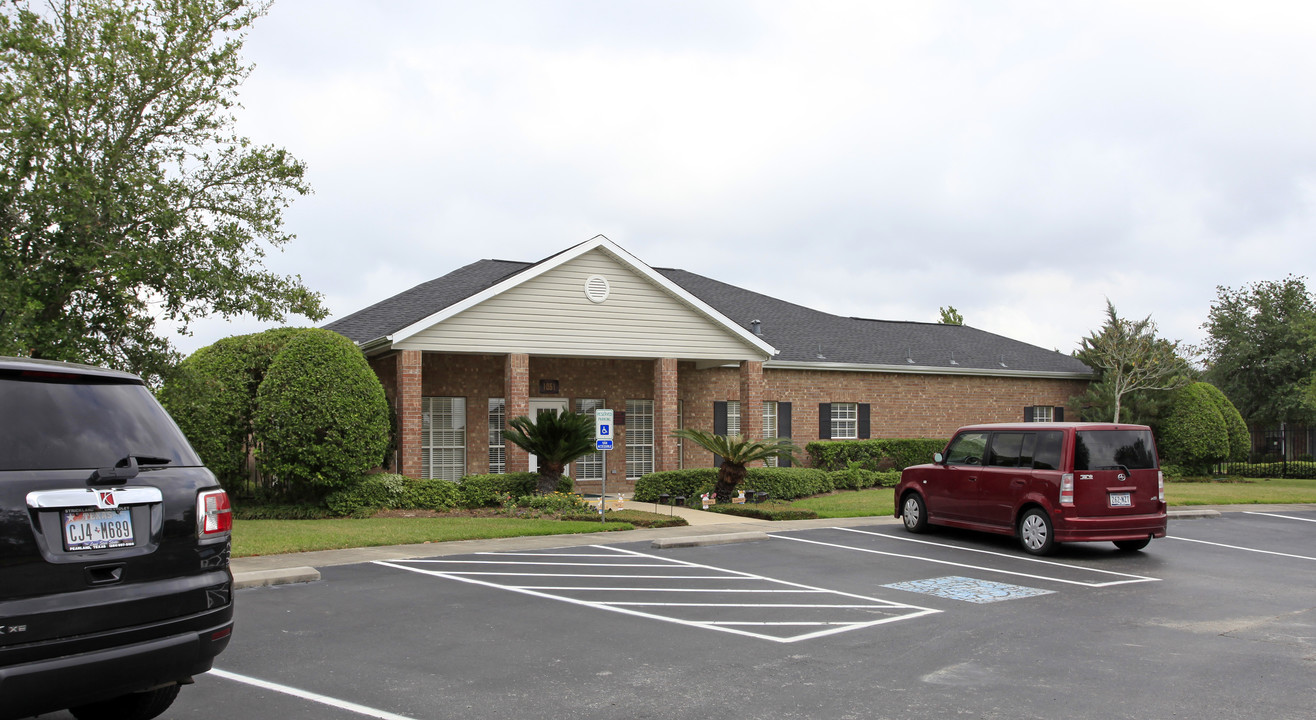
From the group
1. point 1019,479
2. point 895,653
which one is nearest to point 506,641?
point 895,653

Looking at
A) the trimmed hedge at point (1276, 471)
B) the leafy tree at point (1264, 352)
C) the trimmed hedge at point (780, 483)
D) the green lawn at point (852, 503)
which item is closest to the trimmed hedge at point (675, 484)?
the trimmed hedge at point (780, 483)

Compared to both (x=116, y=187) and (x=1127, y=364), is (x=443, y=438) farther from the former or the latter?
(x=1127, y=364)

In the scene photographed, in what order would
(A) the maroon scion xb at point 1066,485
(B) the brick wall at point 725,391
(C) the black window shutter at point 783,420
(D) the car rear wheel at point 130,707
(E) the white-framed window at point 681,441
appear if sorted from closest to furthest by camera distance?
Result: (D) the car rear wheel at point 130,707
(A) the maroon scion xb at point 1066,485
(B) the brick wall at point 725,391
(E) the white-framed window at point 681,441
(C) the black window shutter at point 783,420

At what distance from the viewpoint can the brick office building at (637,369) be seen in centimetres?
2003

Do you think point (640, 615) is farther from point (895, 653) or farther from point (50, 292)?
point (50, 292)

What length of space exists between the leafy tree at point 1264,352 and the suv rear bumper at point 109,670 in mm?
40161

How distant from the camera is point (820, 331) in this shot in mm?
29297

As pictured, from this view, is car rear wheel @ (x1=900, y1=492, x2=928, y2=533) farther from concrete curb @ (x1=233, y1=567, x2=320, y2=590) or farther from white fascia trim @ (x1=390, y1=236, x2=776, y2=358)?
concrete curb @ (x1=233, y1=567, x2=320, y2=590)

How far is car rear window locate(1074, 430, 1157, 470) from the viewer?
12586 mm

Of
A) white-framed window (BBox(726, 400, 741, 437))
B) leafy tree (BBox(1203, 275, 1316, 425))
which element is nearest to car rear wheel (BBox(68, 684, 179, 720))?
white-framed window (BBox(726, 400, 741, 437))

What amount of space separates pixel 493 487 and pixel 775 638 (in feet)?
38.2

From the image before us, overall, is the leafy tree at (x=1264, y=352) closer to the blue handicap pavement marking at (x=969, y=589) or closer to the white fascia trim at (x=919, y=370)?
the white fascia trim at (x=919, y=370)

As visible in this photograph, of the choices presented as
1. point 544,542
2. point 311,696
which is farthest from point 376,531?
point 311,696

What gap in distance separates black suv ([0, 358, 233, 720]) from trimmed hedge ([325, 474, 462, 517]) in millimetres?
12944
